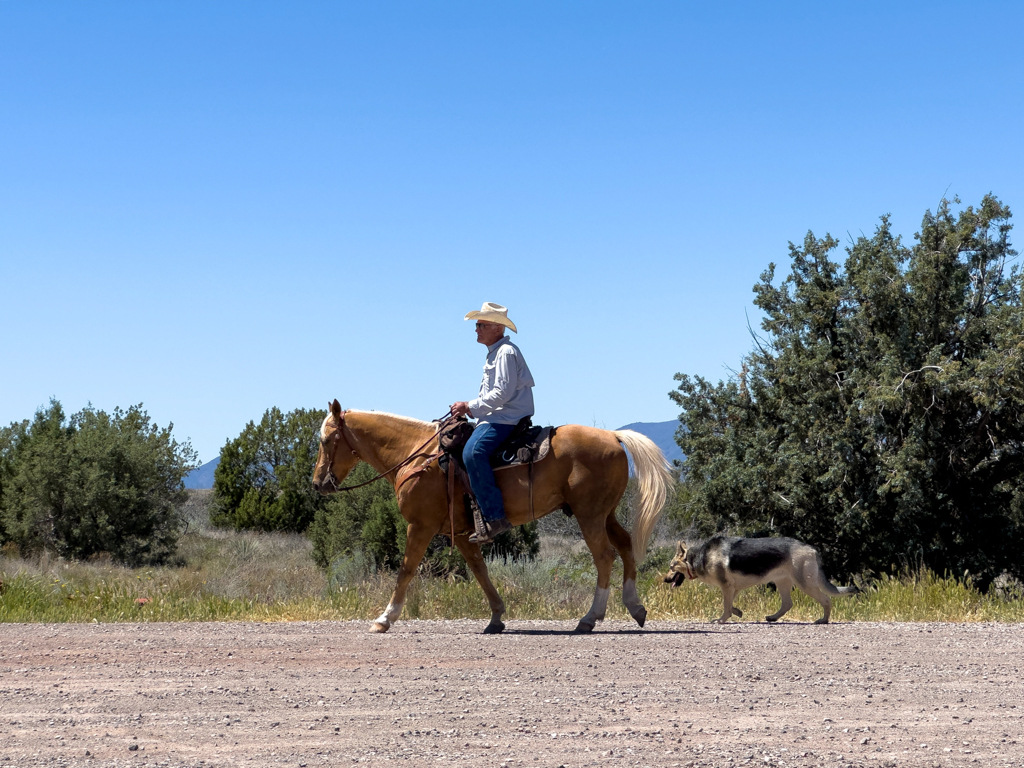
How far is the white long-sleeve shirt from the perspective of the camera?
10.1 metres

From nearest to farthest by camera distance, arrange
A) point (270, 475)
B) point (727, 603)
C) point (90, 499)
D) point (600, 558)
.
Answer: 1. point (600, 558)
2. point (727, 603)
3. point (90, 499)
4. point (270, 475)

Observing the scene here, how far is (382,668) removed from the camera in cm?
764

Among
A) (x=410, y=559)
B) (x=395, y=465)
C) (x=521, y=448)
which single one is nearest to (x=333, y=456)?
(x=395, y=465)

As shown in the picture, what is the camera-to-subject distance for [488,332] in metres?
10.7

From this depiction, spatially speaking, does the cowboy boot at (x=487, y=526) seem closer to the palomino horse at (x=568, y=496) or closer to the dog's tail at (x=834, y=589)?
the palomino horse at (x=568, y=496)

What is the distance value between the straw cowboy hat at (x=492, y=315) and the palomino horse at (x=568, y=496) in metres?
1.12

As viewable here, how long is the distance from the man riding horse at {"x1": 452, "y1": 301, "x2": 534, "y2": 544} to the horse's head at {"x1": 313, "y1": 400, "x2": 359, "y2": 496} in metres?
1.35

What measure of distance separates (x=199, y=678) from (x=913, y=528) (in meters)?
13.8

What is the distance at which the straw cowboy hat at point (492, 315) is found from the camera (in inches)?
418

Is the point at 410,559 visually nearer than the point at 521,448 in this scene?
No

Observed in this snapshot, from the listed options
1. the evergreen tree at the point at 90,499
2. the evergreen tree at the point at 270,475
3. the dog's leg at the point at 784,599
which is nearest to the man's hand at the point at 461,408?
the dog's leg at the point at 784,599

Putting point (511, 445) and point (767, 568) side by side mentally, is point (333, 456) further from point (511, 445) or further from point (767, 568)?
point (767, 568)

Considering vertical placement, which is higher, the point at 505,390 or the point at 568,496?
the point at 505,390

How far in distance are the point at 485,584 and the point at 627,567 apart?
1352 mm
